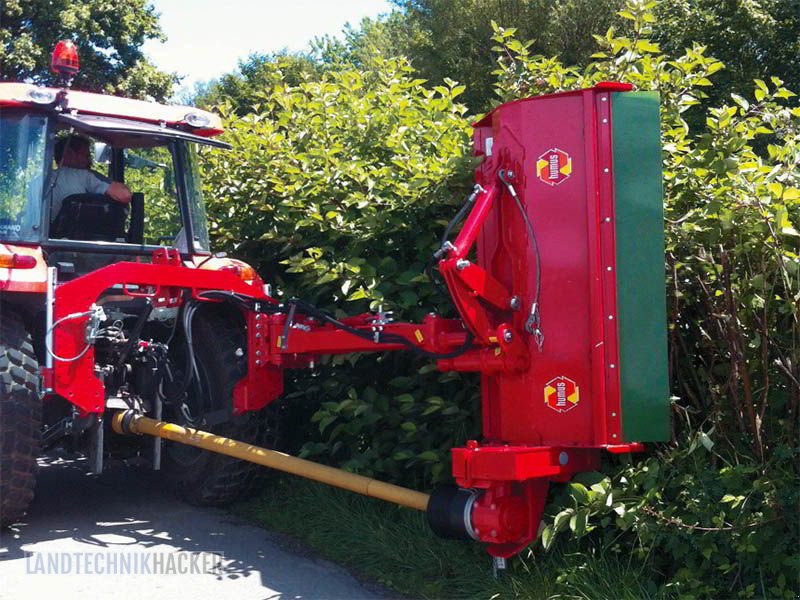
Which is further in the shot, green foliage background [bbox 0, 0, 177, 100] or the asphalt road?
green foliage background [bbox 0, 0, 177, 100]

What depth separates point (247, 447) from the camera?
5.17 m

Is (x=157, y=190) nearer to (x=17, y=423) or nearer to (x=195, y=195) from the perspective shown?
(x=195, y=195)

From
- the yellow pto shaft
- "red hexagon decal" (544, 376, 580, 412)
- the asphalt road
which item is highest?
"red hexagon decal" (544, 376, 580, 412)

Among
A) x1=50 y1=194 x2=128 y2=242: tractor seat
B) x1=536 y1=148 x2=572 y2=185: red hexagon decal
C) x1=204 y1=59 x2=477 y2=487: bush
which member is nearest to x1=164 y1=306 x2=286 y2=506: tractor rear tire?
x1=204 y1=59 x2=477 y2=487: bush

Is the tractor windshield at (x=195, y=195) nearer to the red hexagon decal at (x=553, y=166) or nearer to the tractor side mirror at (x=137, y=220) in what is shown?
the tractor side mirror at (x=137, y=220)

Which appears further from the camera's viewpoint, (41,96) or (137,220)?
(137,220)

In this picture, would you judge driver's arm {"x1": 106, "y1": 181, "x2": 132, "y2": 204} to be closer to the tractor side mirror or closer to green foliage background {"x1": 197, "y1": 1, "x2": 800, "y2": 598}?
the tractor side mirror

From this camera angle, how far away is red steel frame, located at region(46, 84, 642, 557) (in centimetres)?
395

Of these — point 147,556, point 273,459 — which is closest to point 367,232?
point 273,459

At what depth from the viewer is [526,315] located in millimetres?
4137

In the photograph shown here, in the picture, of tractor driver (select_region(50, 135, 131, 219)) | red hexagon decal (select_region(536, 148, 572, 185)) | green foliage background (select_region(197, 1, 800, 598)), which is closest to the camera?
green foliage background (select_region(197, 1, 800, 598))

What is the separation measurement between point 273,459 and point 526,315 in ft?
5.83

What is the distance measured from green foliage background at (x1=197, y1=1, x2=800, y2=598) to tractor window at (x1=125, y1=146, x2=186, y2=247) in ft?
1.60

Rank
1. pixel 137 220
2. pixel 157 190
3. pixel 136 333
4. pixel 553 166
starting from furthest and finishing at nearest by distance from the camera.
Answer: pixel 157 190
pixel 137 220
pixel 136 333
pixel 553 166
